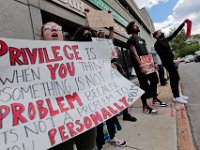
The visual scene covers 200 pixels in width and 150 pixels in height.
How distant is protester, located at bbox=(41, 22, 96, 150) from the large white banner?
0.32ft

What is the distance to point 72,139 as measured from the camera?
1771 mm

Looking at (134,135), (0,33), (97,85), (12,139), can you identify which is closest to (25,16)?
(0,33)

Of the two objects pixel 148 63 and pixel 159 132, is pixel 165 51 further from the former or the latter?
pixel 159 132

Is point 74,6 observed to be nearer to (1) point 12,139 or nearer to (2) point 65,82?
(2) point 65,82

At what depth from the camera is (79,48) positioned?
2234 mm

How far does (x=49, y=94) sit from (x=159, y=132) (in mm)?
1976

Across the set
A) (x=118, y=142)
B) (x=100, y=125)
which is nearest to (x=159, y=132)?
(x=118, y=142)

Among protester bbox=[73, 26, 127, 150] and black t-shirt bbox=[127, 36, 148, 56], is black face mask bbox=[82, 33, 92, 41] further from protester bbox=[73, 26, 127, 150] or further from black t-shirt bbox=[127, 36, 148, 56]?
black t-shirt bbox=[127, 36, 148, 56]

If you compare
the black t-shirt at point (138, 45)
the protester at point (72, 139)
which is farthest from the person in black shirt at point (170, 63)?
the protester at point (72, 139)

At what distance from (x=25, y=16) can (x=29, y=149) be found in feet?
9.94

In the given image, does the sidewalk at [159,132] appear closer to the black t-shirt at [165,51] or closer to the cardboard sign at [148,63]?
the cardboard sign at [148,63]

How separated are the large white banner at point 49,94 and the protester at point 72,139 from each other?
10 centimetres

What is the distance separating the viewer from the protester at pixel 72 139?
1.72 m

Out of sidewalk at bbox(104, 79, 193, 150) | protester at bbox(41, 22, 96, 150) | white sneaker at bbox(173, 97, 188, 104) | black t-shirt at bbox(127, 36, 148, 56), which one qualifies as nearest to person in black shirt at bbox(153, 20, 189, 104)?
white sneaker at bbox(173, 97, 188, 104)
